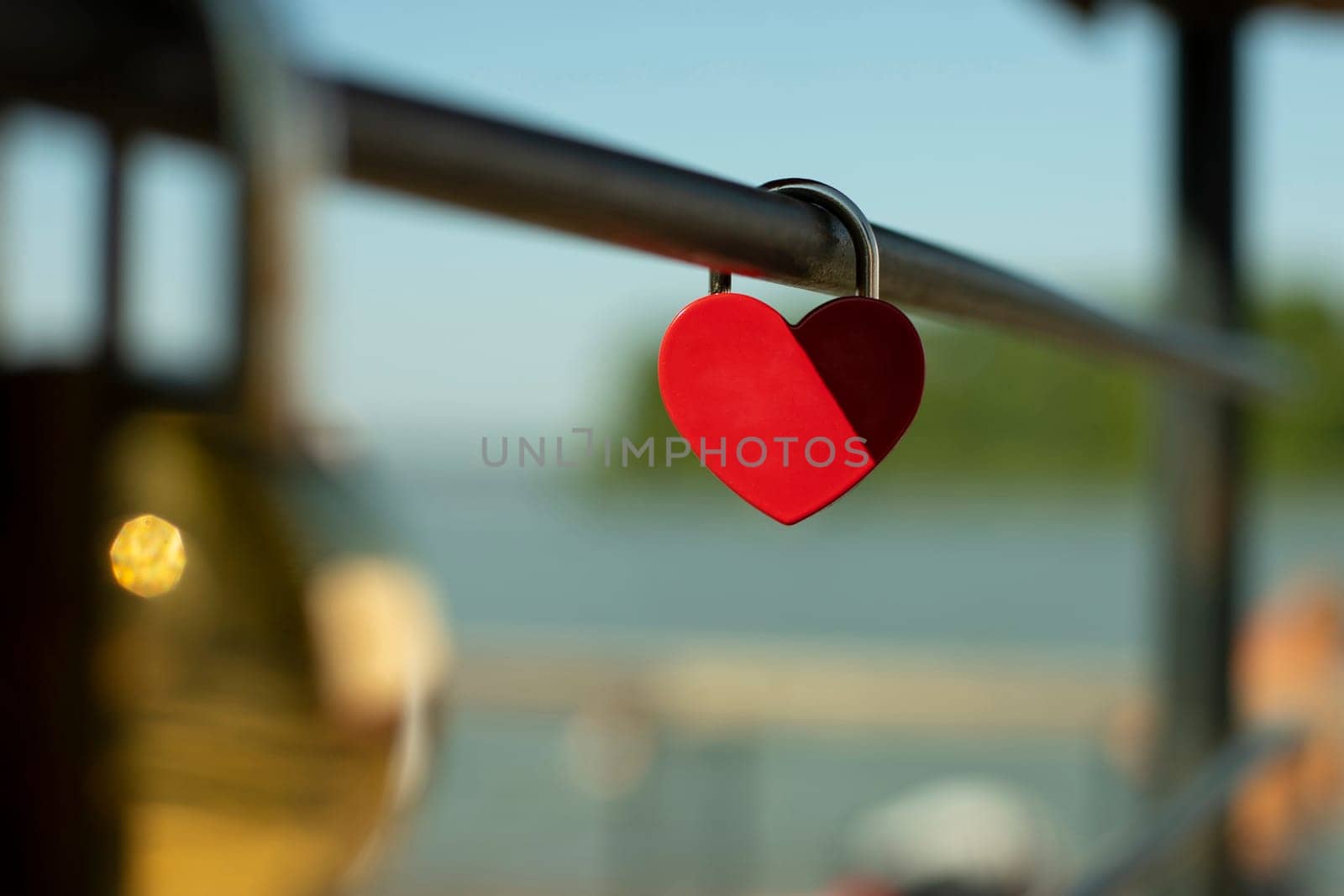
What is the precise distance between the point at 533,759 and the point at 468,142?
1062 cm

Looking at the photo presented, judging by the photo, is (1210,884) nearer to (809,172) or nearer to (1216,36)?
(1216,36)

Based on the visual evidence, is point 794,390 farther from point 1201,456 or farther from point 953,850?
point 953,850

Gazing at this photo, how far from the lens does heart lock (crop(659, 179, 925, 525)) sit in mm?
289

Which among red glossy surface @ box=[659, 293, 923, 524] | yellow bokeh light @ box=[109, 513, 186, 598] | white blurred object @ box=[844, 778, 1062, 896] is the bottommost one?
white blurred object @ box=[844, 778, 1062, 896]

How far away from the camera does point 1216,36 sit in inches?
59.5

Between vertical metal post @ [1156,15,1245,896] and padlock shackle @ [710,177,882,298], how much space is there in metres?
1.29

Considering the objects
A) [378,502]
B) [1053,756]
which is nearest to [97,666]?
[378,502]

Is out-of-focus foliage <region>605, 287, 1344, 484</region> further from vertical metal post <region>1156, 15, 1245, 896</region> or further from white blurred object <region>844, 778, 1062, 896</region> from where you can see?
Result: white blurred object <region>844, 778, 1062, 896</region>

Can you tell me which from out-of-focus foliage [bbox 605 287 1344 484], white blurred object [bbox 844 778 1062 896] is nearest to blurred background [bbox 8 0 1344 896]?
out-of-focus foliage [bbox 605 287 1344 484]

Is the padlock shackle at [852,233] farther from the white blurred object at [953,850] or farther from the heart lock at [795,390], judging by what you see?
the white blurred object at [953,850]

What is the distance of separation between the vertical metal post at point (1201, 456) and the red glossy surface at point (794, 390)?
131cm

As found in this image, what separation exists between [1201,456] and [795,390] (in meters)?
1.33

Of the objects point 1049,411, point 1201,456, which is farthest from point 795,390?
point 1201,456

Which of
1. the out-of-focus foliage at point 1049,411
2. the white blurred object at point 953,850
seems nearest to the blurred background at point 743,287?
the out-of-focus foliage at point 1049,411
